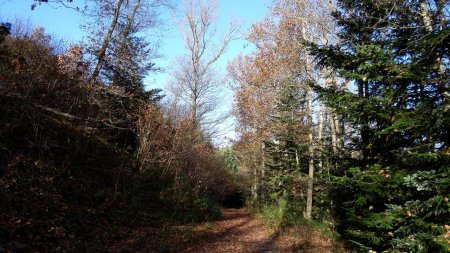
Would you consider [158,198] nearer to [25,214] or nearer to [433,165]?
[25,214]

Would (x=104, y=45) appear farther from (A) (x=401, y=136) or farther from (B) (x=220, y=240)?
(A) (x=401, y=136)

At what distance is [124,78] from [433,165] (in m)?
13.0

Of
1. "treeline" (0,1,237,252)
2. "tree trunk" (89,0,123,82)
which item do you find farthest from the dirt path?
"tree trunk" (89,0,123,82)

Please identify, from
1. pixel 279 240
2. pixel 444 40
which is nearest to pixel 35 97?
pixel 279 240

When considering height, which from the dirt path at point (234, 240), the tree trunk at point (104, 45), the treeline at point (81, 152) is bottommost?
the dirt path at point (234, 240)

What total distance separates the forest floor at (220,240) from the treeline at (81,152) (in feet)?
2.03

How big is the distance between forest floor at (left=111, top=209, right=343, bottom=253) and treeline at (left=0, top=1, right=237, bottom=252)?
0.62 metres

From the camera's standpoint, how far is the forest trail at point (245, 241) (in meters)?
9.98

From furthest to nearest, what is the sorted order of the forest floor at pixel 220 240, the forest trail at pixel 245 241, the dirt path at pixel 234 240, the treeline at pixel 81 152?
1. the dirt path at pixel 234 240
2. the forest trail at pixel 245 241
3. the forest floor at pixel 220 240
4. the treeline at pixel 81 152

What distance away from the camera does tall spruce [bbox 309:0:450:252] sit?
6.31 m

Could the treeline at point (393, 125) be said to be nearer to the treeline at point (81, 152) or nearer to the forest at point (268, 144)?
the forest at point (268, 144)

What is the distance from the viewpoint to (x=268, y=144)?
17.6 meters

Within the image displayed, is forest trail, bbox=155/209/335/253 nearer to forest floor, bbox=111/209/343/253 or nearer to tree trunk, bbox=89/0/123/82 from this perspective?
forest floor, bbox=111/209/343/253

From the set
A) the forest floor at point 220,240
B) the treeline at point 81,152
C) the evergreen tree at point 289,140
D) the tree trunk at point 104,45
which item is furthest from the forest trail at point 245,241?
the tree trunk at point 104,45
